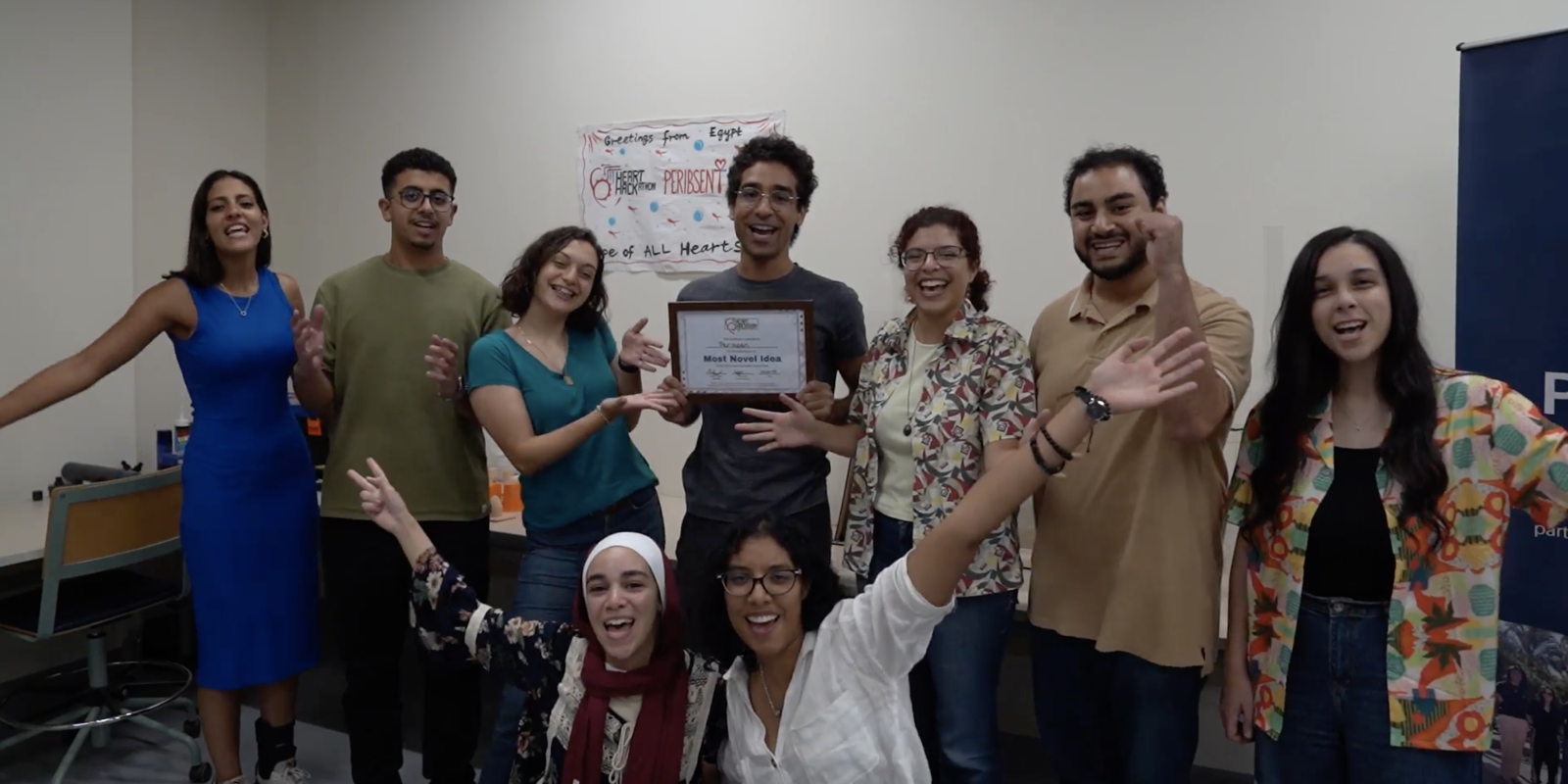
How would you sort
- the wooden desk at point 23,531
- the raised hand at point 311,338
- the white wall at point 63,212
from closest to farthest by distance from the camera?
the raised hand at point 311,338 < the wooden desk at point 23,531 < the white wall at point 63,212

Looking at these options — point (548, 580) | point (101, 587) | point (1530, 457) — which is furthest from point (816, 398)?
point (101, 587)

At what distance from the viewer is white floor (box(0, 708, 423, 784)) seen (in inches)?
114

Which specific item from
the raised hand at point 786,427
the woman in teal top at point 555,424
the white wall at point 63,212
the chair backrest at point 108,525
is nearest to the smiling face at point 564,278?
the woman in teal top at point 555,424

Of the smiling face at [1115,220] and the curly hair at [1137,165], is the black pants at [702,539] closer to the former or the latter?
the smiling face at [1115,220]

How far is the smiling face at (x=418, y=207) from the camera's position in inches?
93.6

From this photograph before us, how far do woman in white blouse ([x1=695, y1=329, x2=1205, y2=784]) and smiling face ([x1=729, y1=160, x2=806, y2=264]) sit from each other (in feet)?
2.54

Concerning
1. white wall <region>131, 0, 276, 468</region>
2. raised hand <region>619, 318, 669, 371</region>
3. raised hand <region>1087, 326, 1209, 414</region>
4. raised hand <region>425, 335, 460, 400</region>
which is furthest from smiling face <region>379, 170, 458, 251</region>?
white wall <region>131, 0, 276, 468</region>

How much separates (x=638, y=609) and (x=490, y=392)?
0.76 m

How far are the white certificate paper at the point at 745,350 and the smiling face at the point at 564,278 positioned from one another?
0.27m

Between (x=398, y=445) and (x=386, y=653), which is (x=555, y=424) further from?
(x=386, y=653)

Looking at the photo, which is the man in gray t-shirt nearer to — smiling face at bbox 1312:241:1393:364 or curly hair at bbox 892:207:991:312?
curly hair at bbox 892:207:991:312

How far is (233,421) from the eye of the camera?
241 centimetres

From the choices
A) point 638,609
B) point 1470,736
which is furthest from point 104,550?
point 1470,736

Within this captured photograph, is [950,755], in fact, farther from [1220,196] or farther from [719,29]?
[719,29]
